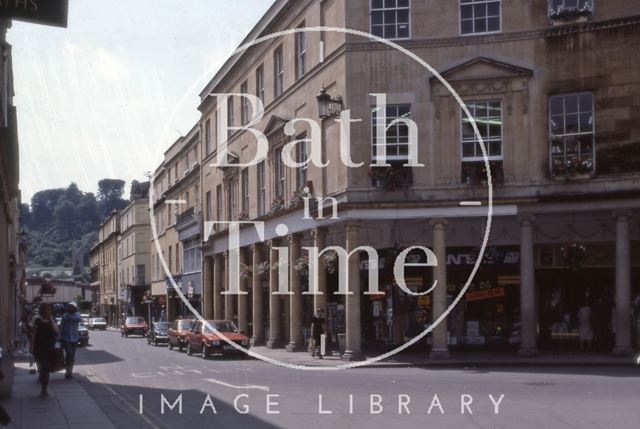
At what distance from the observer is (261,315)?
41750 millimetres

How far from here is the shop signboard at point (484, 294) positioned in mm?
31531

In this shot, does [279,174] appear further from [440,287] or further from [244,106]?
[440,287]

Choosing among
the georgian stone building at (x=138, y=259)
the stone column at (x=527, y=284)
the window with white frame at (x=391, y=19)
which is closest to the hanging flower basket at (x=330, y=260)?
the stone column at (x=527, y=284)

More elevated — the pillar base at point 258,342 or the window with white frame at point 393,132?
the window with white frame at point 393,132

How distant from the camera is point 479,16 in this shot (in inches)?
1145

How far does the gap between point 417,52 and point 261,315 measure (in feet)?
56.1

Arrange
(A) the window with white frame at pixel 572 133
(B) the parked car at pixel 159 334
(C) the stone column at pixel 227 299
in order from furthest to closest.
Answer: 1. (B) the parked car at pixel 159 334
2. (C) the stone column at pixel 227 299
3. (A) the window with white frame at pixel 572 133

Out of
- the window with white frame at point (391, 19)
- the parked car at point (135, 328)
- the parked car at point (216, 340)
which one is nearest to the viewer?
the window with white frame at point (391, 19)

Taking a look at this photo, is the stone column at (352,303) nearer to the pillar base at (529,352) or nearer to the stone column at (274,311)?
the pillar base at (529,352)

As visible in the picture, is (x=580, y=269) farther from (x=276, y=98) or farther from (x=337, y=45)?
(x=276, y=98)

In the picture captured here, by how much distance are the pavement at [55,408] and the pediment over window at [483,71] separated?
15.0 metres

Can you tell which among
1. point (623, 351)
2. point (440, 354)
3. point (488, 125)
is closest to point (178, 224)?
point (440, 354)

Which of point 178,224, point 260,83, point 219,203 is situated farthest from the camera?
point 178,224

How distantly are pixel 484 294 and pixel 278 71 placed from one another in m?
13.8
